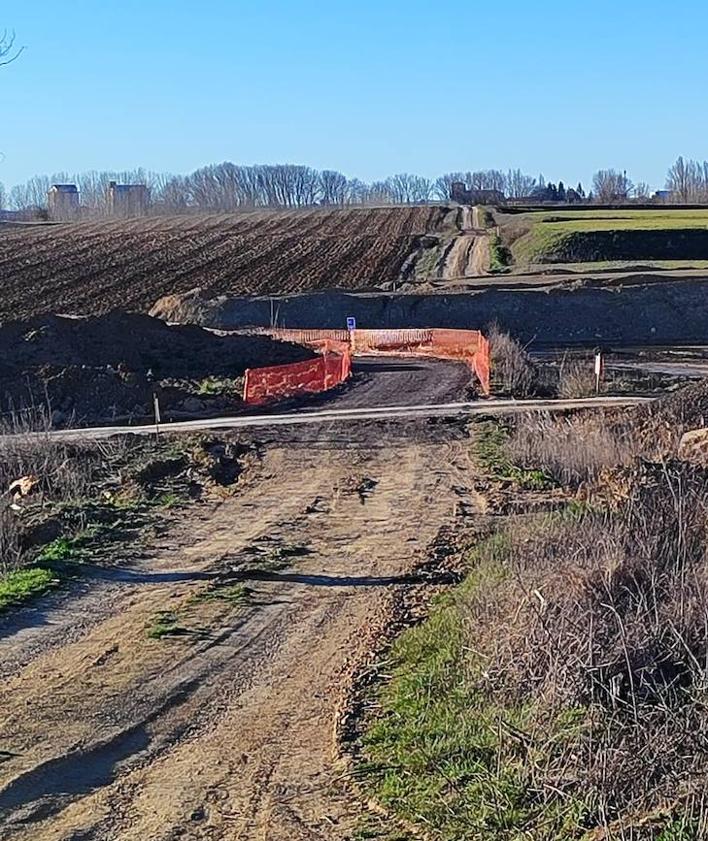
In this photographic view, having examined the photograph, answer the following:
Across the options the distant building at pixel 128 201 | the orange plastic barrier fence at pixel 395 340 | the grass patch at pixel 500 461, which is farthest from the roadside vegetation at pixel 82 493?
the distant building at pixel 128 201

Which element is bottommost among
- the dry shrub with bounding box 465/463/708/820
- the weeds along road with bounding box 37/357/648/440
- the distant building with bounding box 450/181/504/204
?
the weeds along road with bounding box 37/357/648/440

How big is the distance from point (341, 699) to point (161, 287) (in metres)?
53.9

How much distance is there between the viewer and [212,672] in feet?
34.6

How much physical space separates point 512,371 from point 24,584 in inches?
820

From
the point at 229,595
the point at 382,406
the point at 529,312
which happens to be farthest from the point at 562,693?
the point at 529,312

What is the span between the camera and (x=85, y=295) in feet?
194

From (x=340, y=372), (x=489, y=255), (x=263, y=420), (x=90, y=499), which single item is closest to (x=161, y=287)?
(x=489, y=255)

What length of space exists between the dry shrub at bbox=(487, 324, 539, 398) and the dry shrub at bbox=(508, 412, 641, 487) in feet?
26.6

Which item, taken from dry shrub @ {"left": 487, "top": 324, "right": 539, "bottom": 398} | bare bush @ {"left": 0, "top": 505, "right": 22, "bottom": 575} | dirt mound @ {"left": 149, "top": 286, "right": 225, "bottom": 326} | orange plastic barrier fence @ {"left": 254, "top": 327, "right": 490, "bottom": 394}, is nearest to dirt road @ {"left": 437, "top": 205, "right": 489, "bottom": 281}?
dirt mound @ {"left": 149, "top": 286, "right": 225, "bottom": 326}

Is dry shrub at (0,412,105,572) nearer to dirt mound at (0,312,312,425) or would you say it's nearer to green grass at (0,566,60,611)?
green grass at (0,566,60,611)

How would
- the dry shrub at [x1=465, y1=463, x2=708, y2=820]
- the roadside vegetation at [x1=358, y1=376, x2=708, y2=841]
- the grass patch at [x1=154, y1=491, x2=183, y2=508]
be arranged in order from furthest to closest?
the grass patch at [x1=154, y1=491, x2=183, y2=508]
the dry shrub at [x1=465, y1=463, x2=708, y2=820]
the roadside vegetation at [x1=358, y1=376, x2=708, y2=841]

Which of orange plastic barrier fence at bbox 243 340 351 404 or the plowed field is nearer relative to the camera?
orange plastic barrier fence at bbox 243 340 351 404

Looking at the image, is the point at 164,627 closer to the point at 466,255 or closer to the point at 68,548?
the point at 68,548

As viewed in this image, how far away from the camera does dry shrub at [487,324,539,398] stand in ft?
103
